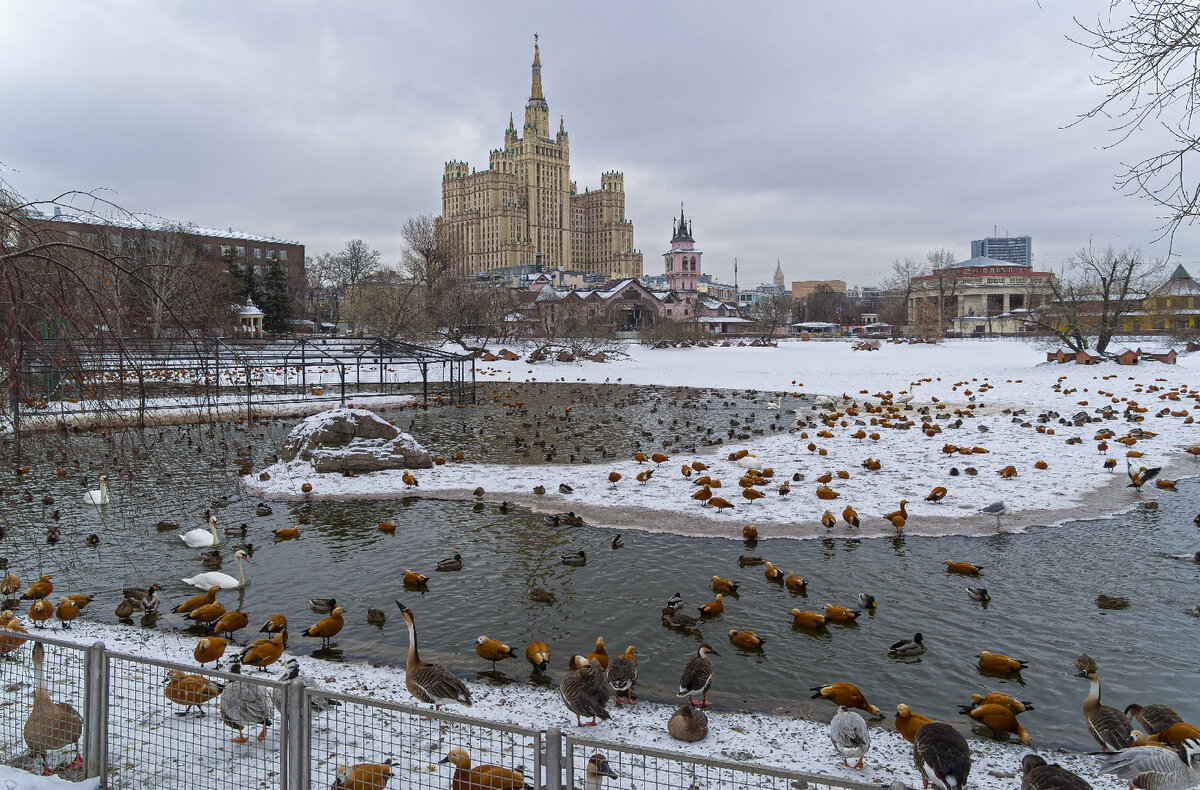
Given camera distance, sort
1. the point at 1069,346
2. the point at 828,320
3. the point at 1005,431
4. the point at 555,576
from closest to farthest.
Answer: the point at 555,576
the point at 1005,431
the point at 1069,346
the point at 828,320

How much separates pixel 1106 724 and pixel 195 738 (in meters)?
7.15

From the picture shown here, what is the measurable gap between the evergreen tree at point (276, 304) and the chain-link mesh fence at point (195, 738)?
66.0 m

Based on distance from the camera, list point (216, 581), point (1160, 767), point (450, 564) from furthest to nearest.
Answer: point (450, 564), point (216, 581), point (1160, 767)

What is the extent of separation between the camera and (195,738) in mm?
5434

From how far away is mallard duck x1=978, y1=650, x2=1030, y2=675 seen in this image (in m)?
6.92

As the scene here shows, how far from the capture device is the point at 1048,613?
27.6ft

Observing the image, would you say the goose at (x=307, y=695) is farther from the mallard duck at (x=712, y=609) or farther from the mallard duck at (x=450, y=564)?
the mallard duck at (x=712, y=609)

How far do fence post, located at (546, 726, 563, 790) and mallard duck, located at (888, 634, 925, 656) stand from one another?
5.03 meters

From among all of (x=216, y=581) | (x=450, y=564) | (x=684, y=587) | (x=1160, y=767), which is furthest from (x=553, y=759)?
(x=216, y=581)

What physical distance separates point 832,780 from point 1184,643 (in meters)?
6.83

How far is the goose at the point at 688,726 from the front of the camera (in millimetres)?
5691

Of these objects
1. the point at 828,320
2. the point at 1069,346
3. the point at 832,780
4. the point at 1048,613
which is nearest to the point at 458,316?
the point at 1069,346

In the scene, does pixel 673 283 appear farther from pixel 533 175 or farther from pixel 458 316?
pixel 533 175

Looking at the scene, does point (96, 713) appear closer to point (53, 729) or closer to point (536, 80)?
point (53, 729)
